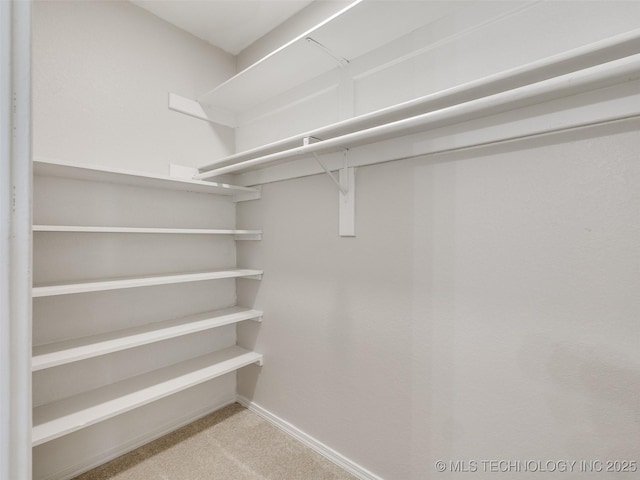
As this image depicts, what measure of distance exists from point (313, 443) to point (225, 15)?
105 inches

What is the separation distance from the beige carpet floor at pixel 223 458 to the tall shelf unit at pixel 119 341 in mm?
382

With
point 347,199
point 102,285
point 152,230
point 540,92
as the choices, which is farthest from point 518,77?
point 102,285

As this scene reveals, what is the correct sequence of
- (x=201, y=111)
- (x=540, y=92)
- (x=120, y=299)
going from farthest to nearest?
(x=201, y=111), (x=120, y=299), (x=540, y=92)

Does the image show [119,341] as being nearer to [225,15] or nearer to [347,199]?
[347,199]

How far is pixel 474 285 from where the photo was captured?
3.87 feet

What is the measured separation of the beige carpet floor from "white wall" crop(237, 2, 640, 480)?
142 millimetres

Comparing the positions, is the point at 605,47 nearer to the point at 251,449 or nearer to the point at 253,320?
the point at 253,320

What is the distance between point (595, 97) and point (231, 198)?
2.03m

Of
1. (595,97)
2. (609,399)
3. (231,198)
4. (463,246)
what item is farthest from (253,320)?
(595,97)

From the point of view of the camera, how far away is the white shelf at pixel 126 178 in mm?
1297

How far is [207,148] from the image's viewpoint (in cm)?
212

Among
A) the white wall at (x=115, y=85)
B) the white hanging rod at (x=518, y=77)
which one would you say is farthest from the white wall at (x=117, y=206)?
the white hanging rod at (x=518, y=77)

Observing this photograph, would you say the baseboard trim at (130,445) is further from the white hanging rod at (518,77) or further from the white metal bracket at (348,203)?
the white hanging rod at (518,77)

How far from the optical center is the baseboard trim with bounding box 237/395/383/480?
1.51m
